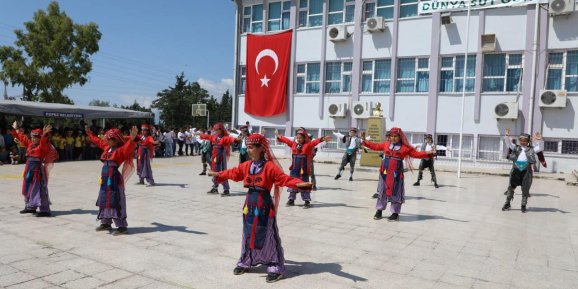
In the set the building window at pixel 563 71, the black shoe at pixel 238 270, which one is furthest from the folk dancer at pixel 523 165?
the building window at pixel 563 71

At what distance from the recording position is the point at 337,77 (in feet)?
82.7

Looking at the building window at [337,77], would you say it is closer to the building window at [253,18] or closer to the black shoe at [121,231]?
the building window at [253,18]

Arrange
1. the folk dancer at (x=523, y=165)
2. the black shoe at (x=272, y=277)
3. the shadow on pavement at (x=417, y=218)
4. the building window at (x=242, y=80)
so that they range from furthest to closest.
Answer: the building window at (x=242, y=80) < the folk dancer at (x=523, y=165) < the shadow on pavement at (x=417, y=218) < the black shoe at (x=272, y=277)

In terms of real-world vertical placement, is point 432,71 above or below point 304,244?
above

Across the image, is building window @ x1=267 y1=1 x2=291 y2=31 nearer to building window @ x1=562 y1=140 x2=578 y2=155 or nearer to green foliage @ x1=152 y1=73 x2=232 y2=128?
building window @ x1=562 y1=140 x2=578 y2=155

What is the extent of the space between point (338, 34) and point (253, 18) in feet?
20.7

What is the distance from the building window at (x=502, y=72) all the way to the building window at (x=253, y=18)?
13289mm

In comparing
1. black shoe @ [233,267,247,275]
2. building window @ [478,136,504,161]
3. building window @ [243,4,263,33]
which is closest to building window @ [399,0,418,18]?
building window @ [478,136,504,161]

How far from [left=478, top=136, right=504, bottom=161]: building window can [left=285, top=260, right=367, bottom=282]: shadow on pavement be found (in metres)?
17.8

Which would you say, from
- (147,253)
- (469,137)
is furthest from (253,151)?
(469,137)

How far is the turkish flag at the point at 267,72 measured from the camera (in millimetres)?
26250

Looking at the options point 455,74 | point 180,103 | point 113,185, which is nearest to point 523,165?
point 113,185

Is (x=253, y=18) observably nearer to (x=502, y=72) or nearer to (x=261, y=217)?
(x=502, y=72)

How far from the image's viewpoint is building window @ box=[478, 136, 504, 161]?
2103 centimetres
